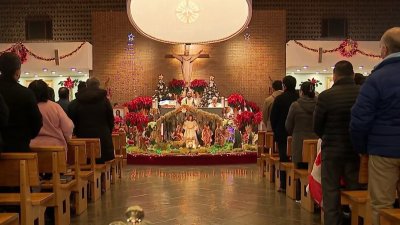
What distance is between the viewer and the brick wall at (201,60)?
15.3 meters

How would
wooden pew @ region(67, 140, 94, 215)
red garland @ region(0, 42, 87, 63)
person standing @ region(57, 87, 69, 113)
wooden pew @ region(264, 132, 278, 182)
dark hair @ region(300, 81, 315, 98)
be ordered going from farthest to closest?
1. red garland @ region(0, 42, 87, 63)
2. wooden pew @ region(264, 132, 278, 182)
3. person standing @ region(57, 87, 69, 113)
4. dark hair @ region(300, 81, 315, 98)
5. wooden pew @ region(67, 140, 94, 215)

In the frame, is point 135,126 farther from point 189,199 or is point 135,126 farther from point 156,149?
point 189,199

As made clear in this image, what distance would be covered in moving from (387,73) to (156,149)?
7974 millimetres

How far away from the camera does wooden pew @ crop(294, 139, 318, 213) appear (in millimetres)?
5604

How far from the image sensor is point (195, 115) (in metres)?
11.1

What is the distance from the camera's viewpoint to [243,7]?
2.15 metres

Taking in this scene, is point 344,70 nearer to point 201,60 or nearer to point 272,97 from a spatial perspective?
point 272,97

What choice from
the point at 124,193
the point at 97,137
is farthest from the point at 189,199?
the point at 97,137

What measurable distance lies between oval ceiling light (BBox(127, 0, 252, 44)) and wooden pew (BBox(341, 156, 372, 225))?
1.97 m

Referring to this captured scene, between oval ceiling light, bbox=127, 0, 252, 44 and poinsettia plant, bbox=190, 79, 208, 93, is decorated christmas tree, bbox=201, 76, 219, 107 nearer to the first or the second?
poinsettia plant, bbox=190, 79, 208, 93

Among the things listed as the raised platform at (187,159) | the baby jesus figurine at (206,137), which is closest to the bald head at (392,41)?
the raised platform at (187,159)

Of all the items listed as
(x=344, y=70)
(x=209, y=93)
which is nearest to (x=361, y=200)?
(x=344, y=70)

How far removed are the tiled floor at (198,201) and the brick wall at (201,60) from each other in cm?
642

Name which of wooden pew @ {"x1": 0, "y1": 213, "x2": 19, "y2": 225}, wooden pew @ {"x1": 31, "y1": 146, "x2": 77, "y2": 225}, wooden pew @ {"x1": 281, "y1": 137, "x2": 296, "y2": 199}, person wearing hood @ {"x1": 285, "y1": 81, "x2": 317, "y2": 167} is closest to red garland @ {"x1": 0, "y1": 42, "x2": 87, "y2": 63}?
wooden pew @ {"x1": 281, "y1": 137, "x2": 296, "y2": 199}
